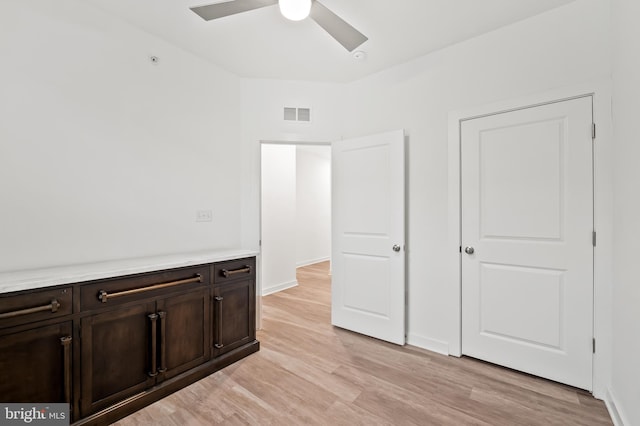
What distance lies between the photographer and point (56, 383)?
1.57 m

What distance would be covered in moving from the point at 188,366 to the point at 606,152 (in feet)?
10.9

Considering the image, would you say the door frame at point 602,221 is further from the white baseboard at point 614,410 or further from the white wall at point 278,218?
the white wall at point 278,218

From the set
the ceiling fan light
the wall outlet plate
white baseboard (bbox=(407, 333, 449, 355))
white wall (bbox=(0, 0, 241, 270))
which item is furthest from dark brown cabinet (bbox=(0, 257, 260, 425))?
the ceiling fan light

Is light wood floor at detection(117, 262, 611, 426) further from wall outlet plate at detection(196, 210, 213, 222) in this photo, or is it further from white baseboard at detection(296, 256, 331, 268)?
white baseboard at detection(296, 256, 331, 268)

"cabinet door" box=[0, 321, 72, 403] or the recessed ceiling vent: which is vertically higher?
the recessed ceiling vent

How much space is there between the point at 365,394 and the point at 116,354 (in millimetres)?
1664

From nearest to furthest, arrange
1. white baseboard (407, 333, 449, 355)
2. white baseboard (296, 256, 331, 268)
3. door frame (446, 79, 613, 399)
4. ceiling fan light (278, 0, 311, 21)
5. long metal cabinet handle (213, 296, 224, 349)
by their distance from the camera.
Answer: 1. ceiling fan light (278, 0, 311, 21)
2. door frame (446, 79, 613, 399)
3. long metal cabinet handle (213, 296, 224, 349)
4. white baseboard (407, 333, 449, 355)
5. white baseboard (296, 256, 331, 268)

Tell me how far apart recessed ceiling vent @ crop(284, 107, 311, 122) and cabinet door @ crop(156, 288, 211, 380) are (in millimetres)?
2058

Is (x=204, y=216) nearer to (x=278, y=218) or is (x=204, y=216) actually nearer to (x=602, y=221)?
(x=278, y=218)

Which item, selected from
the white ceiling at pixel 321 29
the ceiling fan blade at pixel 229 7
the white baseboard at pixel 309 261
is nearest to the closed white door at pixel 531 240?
the white ceiling at pixel 321 29

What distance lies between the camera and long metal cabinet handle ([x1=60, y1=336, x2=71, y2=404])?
1.58 metres

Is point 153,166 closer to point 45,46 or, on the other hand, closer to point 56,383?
point 45,46

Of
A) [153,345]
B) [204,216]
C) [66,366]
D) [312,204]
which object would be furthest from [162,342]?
[312,204]

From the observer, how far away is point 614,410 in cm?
178
